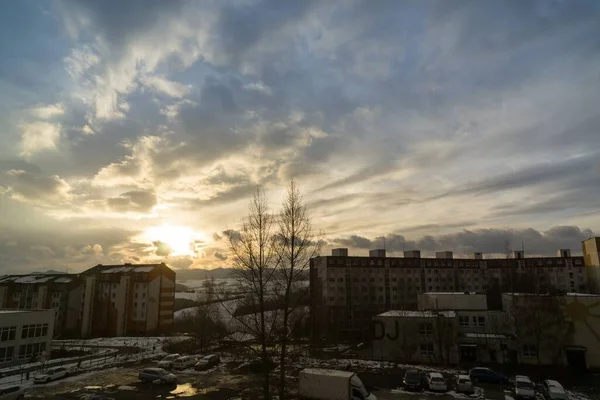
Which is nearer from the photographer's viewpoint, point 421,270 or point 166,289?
point 166,289

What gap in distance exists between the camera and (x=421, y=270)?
10000 cm

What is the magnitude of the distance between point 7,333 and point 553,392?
62987mm

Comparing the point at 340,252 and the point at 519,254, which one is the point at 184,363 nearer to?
the point at 340,252

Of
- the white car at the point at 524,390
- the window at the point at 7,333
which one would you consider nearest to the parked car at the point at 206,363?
the window at the point at 7,333

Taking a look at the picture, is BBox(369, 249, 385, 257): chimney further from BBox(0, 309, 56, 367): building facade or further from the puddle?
BBox(0, 309, 56, 367): building facade

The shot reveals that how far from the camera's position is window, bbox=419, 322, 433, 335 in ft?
163

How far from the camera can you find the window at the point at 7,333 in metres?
48.7

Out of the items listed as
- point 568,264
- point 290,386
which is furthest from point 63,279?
point 568,264

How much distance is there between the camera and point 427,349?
4959cm

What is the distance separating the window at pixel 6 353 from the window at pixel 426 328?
180 ft

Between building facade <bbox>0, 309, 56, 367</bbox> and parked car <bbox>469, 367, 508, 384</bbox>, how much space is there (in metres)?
57.4

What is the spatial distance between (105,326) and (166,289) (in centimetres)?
1462

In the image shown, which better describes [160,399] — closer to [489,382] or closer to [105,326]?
[489,382]

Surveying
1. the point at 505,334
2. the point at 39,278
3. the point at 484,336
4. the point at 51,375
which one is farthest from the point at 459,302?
the point at 39,278
